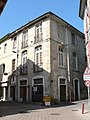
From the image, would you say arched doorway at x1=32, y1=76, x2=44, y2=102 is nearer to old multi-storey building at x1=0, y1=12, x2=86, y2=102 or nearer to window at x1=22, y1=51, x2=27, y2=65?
old multi-storey building at x1=0, y1=12, x2=86, y2=102

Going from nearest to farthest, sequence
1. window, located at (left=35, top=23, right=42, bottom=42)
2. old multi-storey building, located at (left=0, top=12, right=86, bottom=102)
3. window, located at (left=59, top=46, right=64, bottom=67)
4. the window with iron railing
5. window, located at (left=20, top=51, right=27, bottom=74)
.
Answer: old multi-storey building, located at (left=0, top=12, right=86, bottom=102), window, located at (left=59, top=46, right=64, bottom=67), window, located at (left=35, top=23, right=42, bottom=42), the window with iron railing, window, located at (left=20, top=51, right=27, bottom=74)

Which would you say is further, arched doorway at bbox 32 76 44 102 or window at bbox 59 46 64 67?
window at bbox 59 46 64 67

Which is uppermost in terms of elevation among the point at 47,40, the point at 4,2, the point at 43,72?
the point at 47,40

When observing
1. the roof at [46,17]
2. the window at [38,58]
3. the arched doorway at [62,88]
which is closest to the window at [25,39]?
the roof at [46,17]

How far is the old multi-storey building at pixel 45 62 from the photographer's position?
74.7ft

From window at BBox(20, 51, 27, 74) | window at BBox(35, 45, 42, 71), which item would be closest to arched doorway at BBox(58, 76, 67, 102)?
window at BBox(35, 45, 42, 71)

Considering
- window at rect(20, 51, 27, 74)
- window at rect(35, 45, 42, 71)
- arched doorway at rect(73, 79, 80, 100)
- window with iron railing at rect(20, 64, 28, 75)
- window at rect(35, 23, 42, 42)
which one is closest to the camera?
window at rect(35, 45, 42, 71)

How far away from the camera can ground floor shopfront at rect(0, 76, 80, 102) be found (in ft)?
72.6

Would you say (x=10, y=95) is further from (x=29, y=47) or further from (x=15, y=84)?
(x=29, y=47)

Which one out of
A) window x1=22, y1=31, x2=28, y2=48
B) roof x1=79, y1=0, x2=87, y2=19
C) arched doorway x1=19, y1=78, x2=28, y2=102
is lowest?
arched doorway x1=19, y1=78, x2=28, y2=102

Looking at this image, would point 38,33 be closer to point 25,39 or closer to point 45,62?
point 25,39

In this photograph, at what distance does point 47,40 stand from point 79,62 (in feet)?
23.9

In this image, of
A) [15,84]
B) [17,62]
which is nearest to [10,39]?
[17,62]

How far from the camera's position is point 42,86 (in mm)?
22688
